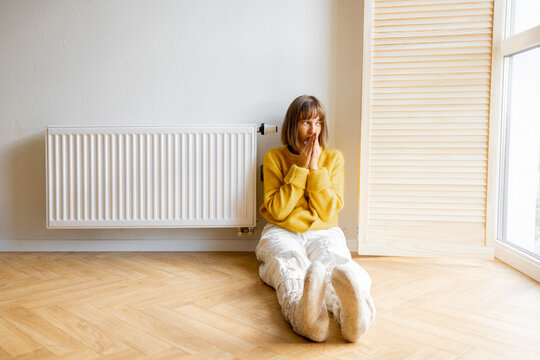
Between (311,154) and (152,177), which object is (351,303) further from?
(152,177)

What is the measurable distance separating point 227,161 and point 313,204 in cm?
51

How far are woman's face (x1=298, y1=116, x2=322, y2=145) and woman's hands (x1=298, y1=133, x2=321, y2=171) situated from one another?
2 cm

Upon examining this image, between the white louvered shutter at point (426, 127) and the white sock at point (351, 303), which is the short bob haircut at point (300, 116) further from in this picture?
the white sock at point (351, 303)

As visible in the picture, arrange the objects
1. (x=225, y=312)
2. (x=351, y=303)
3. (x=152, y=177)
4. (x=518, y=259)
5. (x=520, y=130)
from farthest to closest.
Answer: (x=152, y=177)
(x=520, y=130)
(x=518, y=259)
(x=225, y=312)
(x=351, y=303)

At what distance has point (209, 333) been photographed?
A: 4.14 ft

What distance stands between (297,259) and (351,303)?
50 cm

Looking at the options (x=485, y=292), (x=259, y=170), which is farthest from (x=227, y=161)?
(x=485, y=292)

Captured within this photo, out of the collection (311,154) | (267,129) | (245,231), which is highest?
(267,129)

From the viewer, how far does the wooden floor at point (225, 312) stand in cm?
116

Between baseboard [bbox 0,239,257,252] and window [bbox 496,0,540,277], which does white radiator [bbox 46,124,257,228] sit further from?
window [bbox 496,0,540,277]

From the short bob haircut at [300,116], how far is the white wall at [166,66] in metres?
0.23

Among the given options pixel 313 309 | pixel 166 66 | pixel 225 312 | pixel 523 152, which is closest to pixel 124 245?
pixel 166 66

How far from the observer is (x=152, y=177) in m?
2.17

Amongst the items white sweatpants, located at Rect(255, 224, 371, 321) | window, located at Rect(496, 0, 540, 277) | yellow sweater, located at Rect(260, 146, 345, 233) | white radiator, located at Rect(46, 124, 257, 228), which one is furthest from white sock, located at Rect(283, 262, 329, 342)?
window, located at Rect(496, 0, 540, 277)
